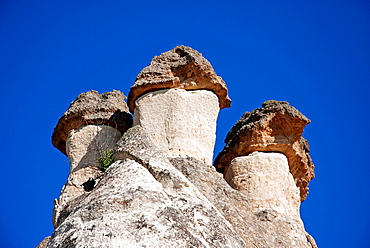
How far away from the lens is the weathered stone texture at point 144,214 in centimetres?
760

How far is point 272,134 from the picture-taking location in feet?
46.2

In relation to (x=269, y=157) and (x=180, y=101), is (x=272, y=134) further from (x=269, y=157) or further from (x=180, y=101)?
(x=180, y=101)

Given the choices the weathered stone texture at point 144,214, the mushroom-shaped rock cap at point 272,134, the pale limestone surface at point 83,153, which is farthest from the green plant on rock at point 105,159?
the mushroom-shaped rock cap at point 272,134

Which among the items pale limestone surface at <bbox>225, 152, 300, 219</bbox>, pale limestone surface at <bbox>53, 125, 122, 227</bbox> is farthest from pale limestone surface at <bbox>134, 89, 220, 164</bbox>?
pale limestone surface at <bbox>225, 152, 300, 219</bbox>

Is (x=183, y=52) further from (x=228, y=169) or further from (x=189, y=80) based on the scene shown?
(x=228, y=169)

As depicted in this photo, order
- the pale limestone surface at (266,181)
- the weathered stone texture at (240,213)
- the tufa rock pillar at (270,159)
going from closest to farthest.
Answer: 1. the weathered stone texture at (240,213)
2. the pale limestone surface at (266,181)
3. the tufa rock pillar at (270,159)

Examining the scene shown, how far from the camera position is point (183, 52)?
1351cm

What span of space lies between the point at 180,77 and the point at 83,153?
278 cm

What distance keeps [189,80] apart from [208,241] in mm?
5567

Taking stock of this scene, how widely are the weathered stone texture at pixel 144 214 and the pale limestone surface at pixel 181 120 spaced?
7.88 feet

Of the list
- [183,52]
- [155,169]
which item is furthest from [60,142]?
[155,169]

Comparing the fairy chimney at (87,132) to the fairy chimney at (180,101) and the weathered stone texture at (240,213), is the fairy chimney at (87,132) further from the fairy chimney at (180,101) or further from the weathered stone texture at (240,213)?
the weathered stone texture at (240,213)

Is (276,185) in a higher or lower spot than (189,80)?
lower

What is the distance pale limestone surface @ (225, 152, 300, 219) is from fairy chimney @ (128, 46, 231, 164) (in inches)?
54.7
